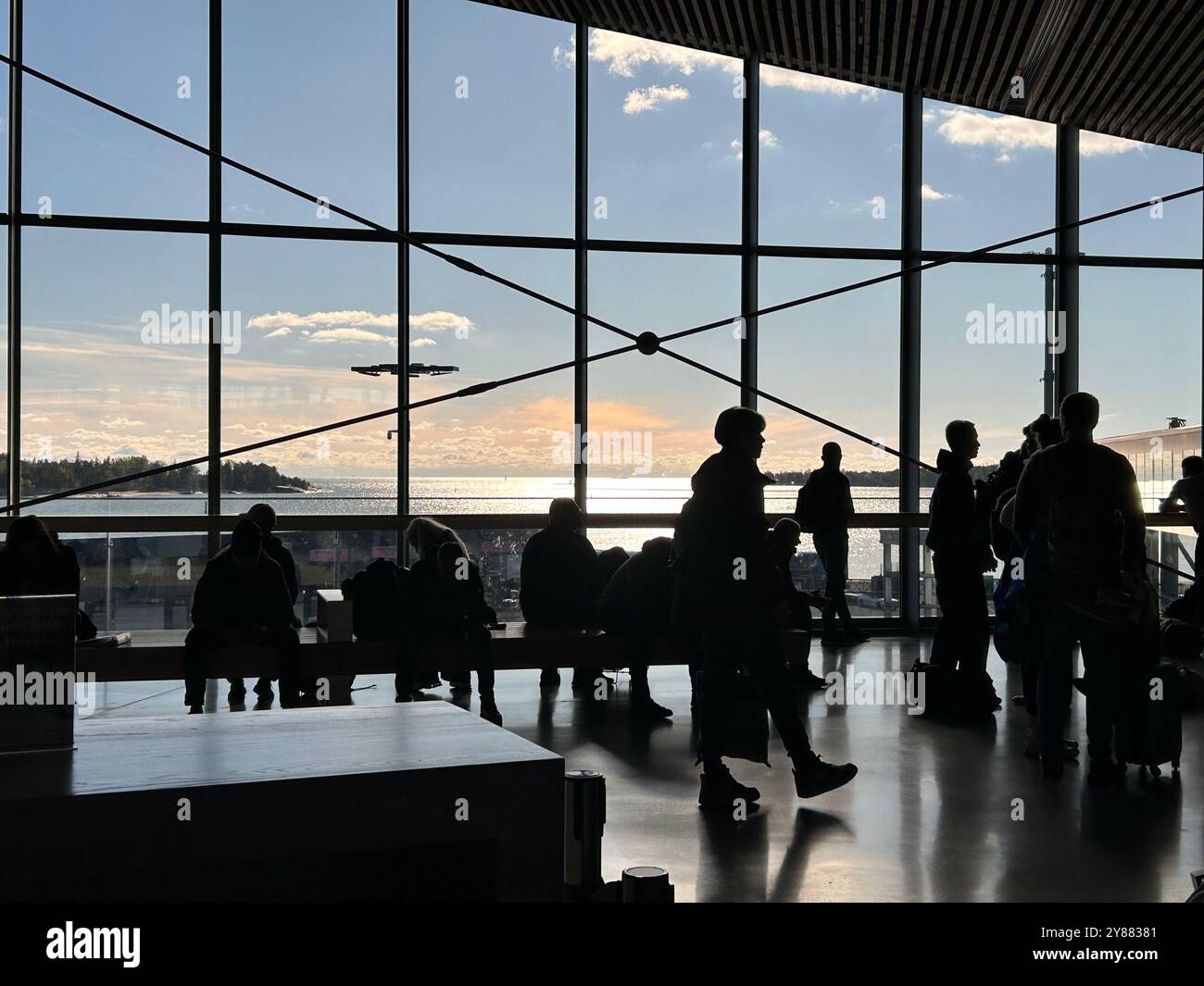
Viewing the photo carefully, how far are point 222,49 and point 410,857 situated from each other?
809 cm

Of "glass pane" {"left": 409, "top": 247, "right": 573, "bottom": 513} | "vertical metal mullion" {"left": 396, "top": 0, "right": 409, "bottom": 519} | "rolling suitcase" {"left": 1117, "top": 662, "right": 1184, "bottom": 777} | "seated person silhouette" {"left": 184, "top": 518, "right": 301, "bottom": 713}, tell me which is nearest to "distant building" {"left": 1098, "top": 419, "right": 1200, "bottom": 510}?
"glass pane" {"left": 409, "top": 247, "right": 573, "bottom": 513}

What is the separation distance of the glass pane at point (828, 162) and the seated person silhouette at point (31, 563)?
561 cm

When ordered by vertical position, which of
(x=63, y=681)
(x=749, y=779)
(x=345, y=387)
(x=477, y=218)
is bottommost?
(x=749, y=779)

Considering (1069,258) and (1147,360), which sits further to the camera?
(1147,360)

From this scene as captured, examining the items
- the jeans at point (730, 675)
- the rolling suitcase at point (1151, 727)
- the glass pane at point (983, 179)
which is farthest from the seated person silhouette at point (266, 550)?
the glass pane at point (983, 179)

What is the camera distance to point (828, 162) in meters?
8.92

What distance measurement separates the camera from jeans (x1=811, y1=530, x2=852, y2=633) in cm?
809

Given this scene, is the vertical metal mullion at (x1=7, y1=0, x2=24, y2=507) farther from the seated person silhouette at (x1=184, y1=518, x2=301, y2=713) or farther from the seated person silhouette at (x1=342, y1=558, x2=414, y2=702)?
the seated person silhouette at (x1=342, y1=558, x2=414, y2=702)

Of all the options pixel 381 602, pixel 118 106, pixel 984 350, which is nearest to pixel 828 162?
pixel 984 350

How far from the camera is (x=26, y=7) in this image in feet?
26.3

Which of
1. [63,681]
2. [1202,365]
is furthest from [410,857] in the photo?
[1202,365]

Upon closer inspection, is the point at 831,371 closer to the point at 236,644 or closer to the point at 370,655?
the point at 370,655

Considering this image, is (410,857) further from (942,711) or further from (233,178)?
(233,178)

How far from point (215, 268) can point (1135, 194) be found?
722cm
